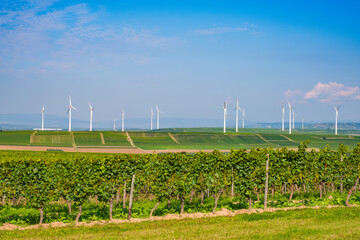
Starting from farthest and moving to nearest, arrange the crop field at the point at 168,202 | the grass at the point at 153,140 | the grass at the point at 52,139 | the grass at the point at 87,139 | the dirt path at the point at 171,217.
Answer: the grass at the point at 153,140 → the grass at the point at 87,139 → the grass at the point at 52,139 → the dirt path at the point at 171,217 → the crop field at the point at 168,202

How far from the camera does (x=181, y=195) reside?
20469 mm

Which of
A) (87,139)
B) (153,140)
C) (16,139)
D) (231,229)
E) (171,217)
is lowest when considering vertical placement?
(153,140)

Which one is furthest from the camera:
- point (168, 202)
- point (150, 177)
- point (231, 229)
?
point (168, 202)

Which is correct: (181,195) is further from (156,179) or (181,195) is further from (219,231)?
(219,231)

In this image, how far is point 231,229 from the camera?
1616 centimetres

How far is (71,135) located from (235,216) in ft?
404

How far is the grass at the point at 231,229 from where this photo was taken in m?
15.1

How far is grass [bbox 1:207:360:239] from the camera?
595 inches

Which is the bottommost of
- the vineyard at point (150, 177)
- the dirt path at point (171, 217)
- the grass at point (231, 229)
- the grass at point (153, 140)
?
the grass at point (153, 140)

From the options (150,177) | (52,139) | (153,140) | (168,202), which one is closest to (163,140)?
(153,140)

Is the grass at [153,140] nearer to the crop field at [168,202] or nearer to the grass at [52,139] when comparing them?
the grass at [52,139]

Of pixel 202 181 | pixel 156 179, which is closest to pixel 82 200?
pixel 156 179

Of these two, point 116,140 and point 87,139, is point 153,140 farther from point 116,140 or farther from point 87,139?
point 87,139

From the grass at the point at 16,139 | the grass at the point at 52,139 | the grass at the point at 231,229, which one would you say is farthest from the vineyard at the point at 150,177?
the grass at the point at 16,139
